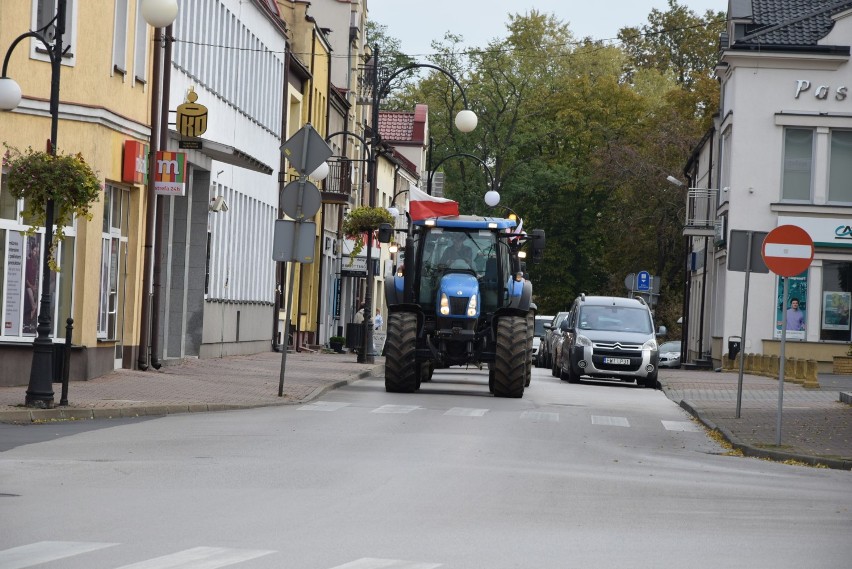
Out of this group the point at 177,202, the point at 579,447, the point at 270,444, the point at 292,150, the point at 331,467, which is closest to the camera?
the point at 331,467

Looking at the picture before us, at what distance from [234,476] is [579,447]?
5246mm

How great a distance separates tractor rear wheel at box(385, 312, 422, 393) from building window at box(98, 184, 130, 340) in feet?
15.0

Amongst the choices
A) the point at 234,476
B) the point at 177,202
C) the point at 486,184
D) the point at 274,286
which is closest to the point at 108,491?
the point at 234,476

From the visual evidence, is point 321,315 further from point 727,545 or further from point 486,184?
point 727,545

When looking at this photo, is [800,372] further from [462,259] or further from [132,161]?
[132,161]

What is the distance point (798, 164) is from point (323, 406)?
2610cm

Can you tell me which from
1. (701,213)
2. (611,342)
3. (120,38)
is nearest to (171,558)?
(120,38)

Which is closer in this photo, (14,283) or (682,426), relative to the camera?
(682,426)

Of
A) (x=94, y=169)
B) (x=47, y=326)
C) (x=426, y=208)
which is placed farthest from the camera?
(x=426, y=208)

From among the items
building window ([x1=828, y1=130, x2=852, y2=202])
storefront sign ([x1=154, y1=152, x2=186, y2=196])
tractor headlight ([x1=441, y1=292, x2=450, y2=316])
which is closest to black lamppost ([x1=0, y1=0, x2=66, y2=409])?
storefront sign ([x1=154, y1=152, x2=186, y2=196])

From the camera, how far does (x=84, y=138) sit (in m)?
23.4

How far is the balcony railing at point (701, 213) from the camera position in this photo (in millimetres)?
49716

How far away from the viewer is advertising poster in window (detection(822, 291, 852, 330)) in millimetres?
43562

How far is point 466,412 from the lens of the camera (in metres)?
21.1
